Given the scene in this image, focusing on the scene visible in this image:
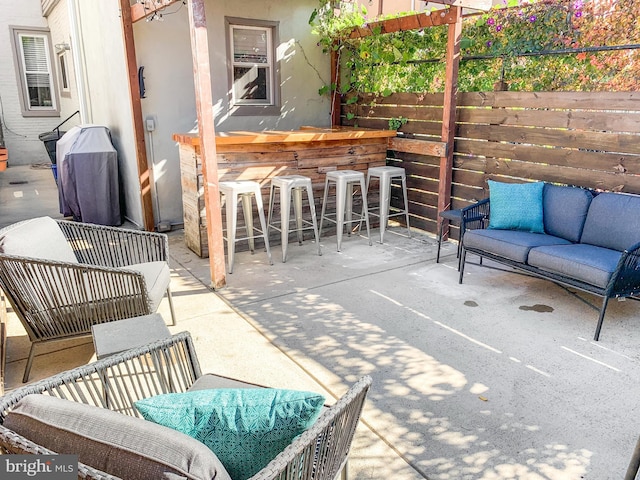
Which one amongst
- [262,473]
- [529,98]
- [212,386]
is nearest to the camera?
[262,473]

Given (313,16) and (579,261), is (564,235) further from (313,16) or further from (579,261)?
(313,16)

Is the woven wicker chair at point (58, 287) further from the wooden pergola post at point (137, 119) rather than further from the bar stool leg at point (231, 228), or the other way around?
the wooden pergola post at point (137, 119)

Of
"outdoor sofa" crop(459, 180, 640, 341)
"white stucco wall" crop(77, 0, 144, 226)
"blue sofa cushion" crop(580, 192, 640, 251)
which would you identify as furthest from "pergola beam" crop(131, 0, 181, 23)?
"blue sofa cushion" crop(580, 192, 640, 251)

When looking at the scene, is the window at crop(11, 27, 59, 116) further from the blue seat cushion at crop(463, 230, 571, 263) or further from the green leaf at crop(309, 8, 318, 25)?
the blue seat cushion at crop(463, 230, 571, 263)

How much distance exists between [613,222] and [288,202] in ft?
8.89

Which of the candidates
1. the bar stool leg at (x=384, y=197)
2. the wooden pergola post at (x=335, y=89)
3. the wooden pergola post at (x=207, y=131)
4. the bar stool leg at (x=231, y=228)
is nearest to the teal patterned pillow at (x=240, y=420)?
the wooden pergola post at (x=207, y=131)

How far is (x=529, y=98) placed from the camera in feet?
14.9

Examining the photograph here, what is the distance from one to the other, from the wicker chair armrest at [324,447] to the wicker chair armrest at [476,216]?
9.69 feet

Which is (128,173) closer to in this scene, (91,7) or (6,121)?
(91,7)

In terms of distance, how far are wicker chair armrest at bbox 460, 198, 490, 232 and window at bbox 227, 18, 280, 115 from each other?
10.4 ft

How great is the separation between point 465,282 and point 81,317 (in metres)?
3.00

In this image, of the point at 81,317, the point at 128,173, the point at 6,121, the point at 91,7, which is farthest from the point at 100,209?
the point at 6,121

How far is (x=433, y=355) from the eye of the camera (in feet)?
9.84

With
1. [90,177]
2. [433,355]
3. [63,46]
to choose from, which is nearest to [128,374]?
[433,355]
